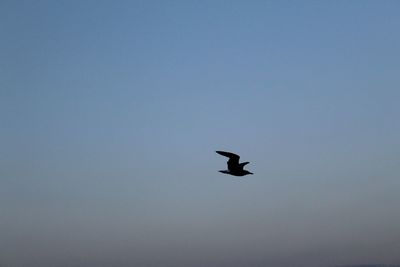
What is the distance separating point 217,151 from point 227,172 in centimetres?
246

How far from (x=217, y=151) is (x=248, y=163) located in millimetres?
2821

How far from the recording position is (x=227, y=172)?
91.5 meters

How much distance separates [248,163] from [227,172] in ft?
5.82

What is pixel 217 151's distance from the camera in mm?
89812
